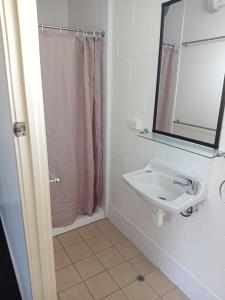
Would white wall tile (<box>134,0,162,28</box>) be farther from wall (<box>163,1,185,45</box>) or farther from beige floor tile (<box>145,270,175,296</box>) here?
beige floor tile (<box>145,270,175,296</box>)

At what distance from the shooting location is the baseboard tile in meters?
1.46

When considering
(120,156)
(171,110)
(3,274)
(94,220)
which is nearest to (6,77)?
(171,110)

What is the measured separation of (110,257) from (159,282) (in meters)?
0.44

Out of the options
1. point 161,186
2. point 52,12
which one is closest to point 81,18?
point 52,12

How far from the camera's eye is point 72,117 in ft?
6.27

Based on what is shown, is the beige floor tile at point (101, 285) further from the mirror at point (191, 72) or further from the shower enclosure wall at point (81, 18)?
the mirror at point (191, 72)

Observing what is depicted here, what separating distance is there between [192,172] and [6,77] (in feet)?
3.84

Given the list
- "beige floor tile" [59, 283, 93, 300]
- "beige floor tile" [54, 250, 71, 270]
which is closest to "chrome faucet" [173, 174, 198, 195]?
"beige floor tile" [59, 283, 93, 300]

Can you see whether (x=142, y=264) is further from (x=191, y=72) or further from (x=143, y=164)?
(x=191, y=72)

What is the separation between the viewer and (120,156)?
2021 millimetres

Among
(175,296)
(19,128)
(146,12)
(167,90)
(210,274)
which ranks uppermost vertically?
(146,12)

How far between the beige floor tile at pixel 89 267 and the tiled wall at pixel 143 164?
405mm

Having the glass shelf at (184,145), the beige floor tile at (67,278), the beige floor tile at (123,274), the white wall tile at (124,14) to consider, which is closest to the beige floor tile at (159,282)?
the beige floor tile at (123,274)

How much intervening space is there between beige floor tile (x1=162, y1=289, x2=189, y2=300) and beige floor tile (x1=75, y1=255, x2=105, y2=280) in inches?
20.0
